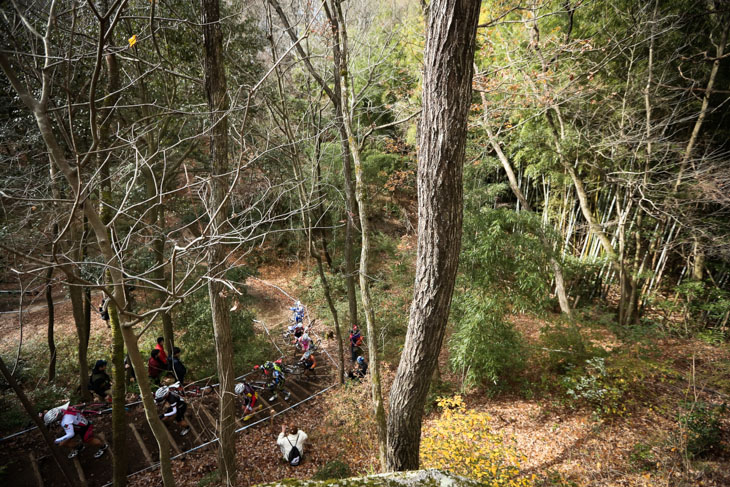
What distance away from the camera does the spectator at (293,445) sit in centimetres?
555

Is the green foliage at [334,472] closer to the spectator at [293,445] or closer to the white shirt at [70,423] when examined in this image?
the spectator at [293,445]

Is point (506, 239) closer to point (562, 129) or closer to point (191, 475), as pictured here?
point (562, 129)

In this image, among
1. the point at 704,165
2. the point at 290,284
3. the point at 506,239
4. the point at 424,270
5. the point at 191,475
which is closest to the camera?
the point at 424,270

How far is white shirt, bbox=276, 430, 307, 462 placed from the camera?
5.56 meters

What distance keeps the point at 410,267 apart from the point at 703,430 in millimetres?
5453

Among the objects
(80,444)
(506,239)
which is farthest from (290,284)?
(506,239)

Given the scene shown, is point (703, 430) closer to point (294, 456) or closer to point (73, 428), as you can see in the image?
point (294, 456)

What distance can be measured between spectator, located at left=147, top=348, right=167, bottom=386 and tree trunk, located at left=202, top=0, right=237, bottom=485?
3.40m

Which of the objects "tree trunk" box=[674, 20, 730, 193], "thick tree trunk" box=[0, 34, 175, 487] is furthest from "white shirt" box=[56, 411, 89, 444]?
"tree trunk" box=[674, 20, 730, 193]

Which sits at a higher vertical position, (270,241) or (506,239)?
(506,239)

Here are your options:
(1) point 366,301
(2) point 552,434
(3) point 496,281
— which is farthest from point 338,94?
(2) point 552,434

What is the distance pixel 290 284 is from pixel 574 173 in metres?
11.2

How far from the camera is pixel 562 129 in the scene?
314 inches

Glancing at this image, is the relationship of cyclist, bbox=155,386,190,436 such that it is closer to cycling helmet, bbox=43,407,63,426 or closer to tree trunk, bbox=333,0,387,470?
cycling helmet, bbox=43,407,63,426
